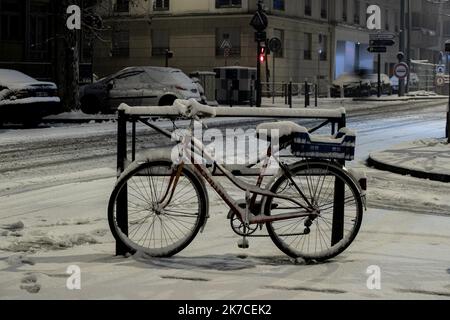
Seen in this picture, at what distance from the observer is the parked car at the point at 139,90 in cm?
2253

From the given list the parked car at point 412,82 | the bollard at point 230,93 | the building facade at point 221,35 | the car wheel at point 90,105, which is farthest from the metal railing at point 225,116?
the parked car at point 412,82

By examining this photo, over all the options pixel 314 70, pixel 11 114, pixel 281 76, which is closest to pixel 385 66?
pixel 314 70

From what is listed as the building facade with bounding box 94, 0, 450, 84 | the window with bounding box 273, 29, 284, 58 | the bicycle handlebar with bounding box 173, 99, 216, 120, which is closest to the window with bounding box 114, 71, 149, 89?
the bicycle handlebar with bounding box 173, 99, 216, 120

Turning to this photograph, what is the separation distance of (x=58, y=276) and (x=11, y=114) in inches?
569

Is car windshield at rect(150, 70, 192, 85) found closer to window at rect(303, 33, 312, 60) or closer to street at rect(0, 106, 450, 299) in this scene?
street at rect(0, 106, 450, 299)

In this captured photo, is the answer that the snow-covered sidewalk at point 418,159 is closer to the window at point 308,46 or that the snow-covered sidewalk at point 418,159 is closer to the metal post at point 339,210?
the metal post at point 339,210

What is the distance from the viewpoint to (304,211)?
548 centimetres

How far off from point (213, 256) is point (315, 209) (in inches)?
33.8

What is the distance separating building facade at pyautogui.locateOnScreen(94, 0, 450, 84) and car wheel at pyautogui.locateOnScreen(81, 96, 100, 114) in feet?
60.0

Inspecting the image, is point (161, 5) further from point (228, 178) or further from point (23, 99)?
point (228, 178)

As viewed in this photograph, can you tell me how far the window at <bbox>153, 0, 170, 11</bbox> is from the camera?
46.6m

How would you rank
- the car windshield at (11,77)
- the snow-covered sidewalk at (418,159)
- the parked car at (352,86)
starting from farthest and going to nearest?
1. the parked car at (352,86)
2. the car windshield at (11,77)
3. the snow-covered sidewalk at (418,159)

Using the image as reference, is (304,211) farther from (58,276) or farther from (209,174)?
(58,276)

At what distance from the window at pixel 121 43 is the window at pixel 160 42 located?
200cm
